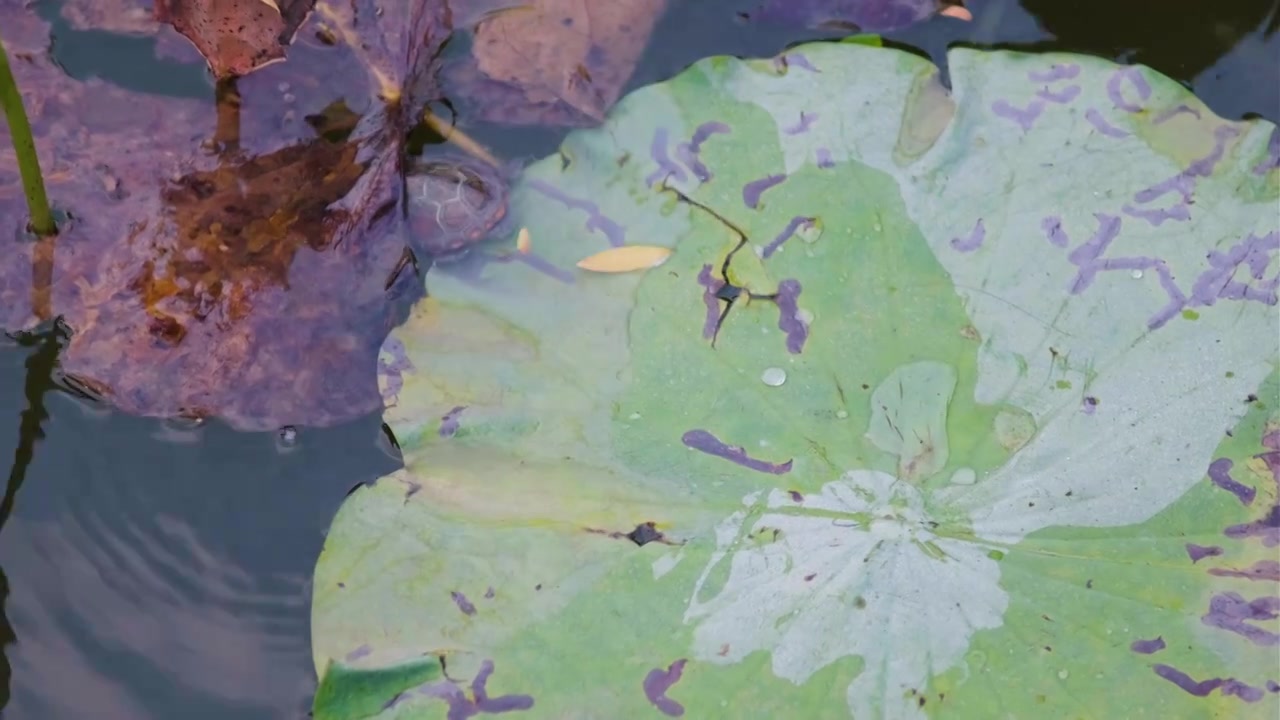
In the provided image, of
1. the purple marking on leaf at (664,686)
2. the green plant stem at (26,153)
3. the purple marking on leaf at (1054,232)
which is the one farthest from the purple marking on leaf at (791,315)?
the green plant stem at (26,153)

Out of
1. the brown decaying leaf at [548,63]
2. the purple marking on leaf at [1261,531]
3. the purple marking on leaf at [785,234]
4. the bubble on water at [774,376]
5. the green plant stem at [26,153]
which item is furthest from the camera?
the brown decaying leaf at [548,63]

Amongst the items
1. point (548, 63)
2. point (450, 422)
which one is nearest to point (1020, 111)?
point (548, 63)

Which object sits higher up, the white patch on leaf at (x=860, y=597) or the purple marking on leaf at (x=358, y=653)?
the white patch on leaf at (x=860, y=597)

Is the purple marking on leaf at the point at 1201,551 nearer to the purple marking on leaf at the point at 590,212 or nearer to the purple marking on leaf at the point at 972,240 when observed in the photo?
the purple marking on leaf at the point at 972,240

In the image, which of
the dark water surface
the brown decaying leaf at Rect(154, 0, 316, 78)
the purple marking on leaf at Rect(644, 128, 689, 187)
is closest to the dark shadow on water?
the dark water surface

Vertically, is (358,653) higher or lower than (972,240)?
lower

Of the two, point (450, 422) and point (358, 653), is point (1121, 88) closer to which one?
point (450, 422)

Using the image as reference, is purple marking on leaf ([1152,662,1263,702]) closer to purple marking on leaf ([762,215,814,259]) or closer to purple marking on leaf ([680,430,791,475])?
purple marking on leaf ([680,430,791,475])
